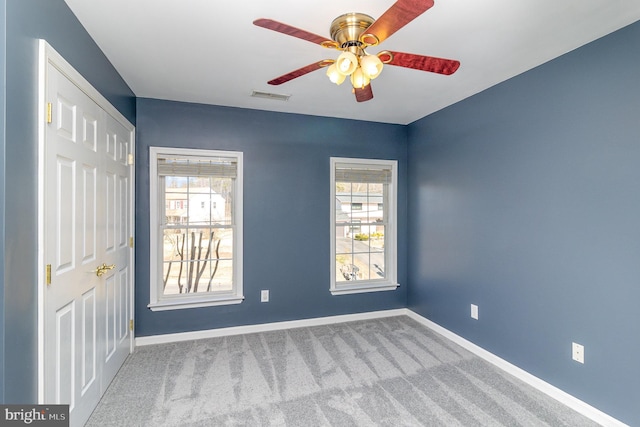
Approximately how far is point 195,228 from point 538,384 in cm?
340

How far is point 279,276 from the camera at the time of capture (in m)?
3.52

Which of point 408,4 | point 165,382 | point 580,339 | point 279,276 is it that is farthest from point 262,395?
point 408,4

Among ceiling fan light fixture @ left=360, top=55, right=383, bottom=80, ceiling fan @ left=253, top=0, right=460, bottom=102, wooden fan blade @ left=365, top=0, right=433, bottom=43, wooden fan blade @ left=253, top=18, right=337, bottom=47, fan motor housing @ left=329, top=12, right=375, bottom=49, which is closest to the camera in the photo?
wooden fan blade @ left=365, top=0, right=433, bottom=43

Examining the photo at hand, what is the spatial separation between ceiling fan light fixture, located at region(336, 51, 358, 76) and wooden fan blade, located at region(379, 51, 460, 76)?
0.57ft

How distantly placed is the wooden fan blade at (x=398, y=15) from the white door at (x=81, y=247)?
157 cm

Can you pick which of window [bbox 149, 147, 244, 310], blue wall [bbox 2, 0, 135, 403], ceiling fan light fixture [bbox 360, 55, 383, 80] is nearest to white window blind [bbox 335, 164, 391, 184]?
window [bbox 149, 147, 244, 310]

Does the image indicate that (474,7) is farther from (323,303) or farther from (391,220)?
(323,303)

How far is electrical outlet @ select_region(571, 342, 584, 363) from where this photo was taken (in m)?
2.11

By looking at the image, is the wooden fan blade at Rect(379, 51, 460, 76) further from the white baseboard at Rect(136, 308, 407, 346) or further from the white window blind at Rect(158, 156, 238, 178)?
the white baseboard at Rect(136, 308, 407, 346)

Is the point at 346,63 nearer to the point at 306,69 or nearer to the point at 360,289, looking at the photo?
the point at 306,69

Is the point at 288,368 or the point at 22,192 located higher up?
the point at 22,192

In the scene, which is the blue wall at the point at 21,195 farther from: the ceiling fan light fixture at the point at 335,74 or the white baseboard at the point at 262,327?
the white baseboard at the point at 262,327

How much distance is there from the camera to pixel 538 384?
236 centimetres

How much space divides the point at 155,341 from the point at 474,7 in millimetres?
3785
